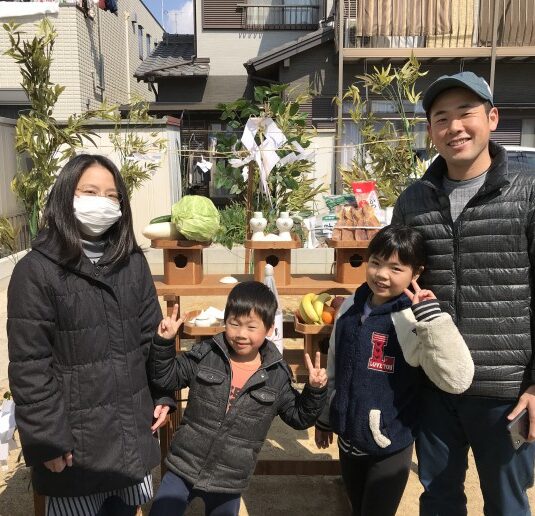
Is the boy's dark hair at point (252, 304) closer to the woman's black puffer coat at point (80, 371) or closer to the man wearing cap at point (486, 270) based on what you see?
the woman's black puffer coat at point (80, 371)

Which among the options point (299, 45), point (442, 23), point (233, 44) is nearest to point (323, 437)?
point (442, 23)

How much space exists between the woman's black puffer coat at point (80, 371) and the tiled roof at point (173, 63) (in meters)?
11.4

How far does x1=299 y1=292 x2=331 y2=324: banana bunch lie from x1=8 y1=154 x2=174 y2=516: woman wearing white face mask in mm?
1181

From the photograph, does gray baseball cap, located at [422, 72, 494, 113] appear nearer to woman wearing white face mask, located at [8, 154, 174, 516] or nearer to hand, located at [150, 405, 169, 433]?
woman wearing white face mask, located at [8, 154, 174, 516]

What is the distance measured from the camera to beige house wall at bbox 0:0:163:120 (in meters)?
11.8

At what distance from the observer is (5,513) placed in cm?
287

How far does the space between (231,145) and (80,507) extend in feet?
16.4

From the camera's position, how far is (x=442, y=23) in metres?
10.2

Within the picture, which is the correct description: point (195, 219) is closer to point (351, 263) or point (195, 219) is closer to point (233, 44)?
point (351, 263)

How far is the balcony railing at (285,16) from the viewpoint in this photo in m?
12.7

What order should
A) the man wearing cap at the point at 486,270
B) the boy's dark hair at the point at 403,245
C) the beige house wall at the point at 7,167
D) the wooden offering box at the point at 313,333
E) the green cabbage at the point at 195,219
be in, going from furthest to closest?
1. the beige house wall at the point at 7,167
2. the green cabbage at the point at 195,219
3. the wooden offering box at the point at 313,333
4. the boy's dark hair at the point at 403,245
5. the man wearing cap at the point at 486,270

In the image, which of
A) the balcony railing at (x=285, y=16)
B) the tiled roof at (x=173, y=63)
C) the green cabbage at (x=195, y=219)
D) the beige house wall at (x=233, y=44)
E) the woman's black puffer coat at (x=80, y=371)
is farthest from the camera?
the beige house wall at (x=233, y=44)

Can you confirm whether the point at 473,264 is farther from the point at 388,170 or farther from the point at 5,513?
the point at 388,170

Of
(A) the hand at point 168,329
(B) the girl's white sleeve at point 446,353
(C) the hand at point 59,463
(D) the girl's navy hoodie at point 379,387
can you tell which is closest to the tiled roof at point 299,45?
(D) the girl's navy hoodie at point 379,387
